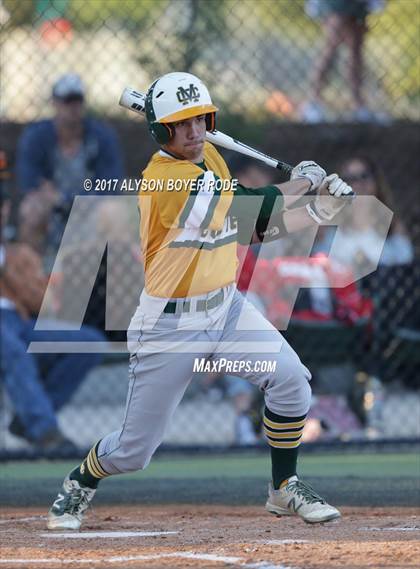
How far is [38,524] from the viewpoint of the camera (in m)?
5.00

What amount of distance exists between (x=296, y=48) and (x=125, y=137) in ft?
4.12

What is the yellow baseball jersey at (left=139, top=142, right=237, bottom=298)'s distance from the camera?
448 centimetres

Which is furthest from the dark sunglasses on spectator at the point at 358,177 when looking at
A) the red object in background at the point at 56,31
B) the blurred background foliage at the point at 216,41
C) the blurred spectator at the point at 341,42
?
the red object in background at the point at 56,31

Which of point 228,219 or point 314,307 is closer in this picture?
point 228,219

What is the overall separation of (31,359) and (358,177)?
2199 mm

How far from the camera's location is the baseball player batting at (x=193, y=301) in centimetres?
452

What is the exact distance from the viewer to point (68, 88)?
286 inches

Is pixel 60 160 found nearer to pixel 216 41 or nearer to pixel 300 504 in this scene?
pixel 216 41

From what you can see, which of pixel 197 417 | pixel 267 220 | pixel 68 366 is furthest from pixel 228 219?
pixel 197 417

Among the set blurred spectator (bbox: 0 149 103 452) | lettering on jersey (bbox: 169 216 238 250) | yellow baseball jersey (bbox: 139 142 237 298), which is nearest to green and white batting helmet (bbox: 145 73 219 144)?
yellow baseball jersey (bbox: 139 142 237 298)

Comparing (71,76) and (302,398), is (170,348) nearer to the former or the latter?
(302,398)

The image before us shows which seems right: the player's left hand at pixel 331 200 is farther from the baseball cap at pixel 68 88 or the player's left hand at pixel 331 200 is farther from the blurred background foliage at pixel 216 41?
the baseball cap at pixel 68 88

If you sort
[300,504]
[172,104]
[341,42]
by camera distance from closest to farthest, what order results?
[172,104], [300,504], [341,42]

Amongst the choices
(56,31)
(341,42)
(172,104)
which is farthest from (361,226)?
(172,104)
